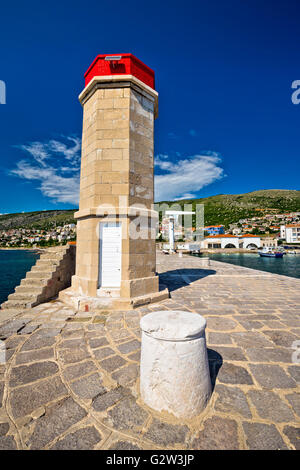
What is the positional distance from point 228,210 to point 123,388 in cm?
11490

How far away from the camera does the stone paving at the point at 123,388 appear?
4.51 feet

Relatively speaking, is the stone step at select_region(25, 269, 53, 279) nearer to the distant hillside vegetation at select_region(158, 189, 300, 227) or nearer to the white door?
the white door

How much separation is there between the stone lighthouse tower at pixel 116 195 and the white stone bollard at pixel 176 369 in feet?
8.63

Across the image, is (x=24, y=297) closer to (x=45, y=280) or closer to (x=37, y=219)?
(x=45, y=280)

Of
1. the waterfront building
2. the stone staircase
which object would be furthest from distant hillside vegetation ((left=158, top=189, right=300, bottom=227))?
the stone staircase

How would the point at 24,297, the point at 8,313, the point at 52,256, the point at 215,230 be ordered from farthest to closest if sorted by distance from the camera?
the point at 215,230 < the point at 52,256 < the point at 24,297 < the point at 8,313

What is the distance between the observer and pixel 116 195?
4.53 meters

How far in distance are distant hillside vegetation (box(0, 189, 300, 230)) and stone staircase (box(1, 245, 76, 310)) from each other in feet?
309

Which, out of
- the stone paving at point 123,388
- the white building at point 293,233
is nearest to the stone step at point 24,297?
the stone paving at point 123,388

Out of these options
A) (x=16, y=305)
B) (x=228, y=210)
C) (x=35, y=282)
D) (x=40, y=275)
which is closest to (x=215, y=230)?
(x=228, y=210)

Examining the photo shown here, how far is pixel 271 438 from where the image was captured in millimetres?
1362

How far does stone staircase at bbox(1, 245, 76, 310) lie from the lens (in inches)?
170

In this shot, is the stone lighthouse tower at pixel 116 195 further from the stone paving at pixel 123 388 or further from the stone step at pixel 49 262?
the stone paving at pixel 123 388

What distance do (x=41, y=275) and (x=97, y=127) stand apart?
3814 mm
